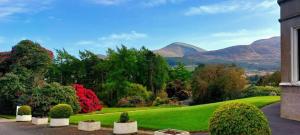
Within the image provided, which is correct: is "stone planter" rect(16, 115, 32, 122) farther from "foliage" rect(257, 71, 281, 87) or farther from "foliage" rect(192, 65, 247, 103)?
"foliage" rect(257, 71, 281, 87)

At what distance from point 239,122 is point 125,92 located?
4513 cm

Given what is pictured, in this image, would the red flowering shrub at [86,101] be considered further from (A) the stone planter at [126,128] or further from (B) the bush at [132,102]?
(A) the stone planter at [126,128]

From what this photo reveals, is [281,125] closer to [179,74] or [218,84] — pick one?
[218,84]

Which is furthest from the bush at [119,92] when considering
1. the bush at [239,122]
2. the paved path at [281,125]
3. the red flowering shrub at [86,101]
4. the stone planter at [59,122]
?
the bush at [239,122]

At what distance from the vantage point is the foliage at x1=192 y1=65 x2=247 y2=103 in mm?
50312

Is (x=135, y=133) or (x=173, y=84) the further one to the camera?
(x=173, y=84)

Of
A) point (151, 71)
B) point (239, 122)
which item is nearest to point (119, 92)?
point (151, 71)

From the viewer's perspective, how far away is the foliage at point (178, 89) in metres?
60.8

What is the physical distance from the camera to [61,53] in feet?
207

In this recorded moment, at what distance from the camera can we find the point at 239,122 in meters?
10.2

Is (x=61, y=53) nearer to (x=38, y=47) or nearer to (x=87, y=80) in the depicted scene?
(x=87, y=80)

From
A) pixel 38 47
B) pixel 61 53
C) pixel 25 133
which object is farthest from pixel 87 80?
pixel 25 133

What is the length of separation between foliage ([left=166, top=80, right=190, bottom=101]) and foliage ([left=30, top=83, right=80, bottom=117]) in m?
25.6

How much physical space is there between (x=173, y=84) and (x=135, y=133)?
158ft
